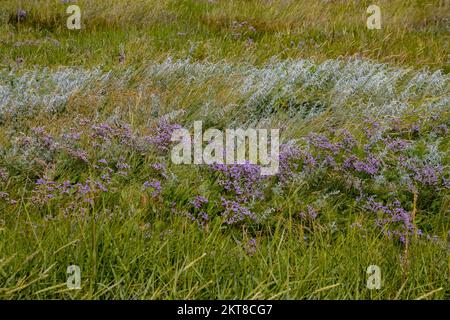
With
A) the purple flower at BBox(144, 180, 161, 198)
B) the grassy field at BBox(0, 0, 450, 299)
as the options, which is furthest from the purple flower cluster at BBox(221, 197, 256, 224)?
the purple flower at BBox(144, 180, 161, 198)

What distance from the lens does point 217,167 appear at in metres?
4.11

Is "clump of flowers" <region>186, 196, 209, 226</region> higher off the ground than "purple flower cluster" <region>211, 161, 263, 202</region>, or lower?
lower

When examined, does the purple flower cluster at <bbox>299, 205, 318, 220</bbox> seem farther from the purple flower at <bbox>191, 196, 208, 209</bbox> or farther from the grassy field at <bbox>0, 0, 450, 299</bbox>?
the purple flower at <bbox>191, 196, 208, 209</bbox>

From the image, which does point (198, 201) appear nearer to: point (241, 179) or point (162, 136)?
point (241, 179)

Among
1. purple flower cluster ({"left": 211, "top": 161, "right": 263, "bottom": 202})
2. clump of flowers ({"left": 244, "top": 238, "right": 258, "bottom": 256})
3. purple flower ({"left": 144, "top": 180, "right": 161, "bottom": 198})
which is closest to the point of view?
clump of flowers ({"left": 244, "top": 238, "right": 258, "bottom": 256})

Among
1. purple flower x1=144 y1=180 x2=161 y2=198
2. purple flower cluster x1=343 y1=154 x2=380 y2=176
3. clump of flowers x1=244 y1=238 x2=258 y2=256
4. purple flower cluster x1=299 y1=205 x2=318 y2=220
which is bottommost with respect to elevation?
clump of flowers x1=244 y1=238 x2=258 y2=256

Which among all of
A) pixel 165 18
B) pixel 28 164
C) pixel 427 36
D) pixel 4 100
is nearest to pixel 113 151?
pixel 28 164

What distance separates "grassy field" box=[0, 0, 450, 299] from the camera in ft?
8.84

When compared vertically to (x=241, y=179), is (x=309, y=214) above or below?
below

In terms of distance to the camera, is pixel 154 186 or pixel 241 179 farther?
pixel 241 179

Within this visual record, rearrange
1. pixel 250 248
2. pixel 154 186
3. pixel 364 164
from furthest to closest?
pixel 364 164, pixel 154 186, pixel 250 248

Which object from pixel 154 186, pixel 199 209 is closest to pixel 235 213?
pixel 199 209

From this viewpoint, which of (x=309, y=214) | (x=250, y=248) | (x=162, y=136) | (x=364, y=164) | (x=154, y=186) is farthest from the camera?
(x=162, y=136)

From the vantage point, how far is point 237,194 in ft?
13.0
